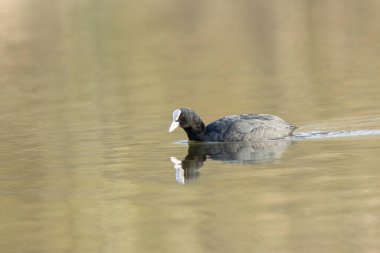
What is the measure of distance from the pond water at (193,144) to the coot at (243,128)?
0.19 meters

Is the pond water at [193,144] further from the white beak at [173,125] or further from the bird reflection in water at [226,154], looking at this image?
the white beak at [173,125]

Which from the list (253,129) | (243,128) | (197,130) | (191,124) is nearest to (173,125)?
(191,124)

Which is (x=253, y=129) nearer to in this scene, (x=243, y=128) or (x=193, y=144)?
(x=243, y=128)

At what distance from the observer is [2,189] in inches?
632

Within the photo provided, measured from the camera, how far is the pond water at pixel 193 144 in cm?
1250

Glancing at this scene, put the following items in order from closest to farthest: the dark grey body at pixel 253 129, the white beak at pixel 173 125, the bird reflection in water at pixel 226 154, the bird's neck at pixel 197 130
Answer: the bird reflection in water at pixel 226 154 < the dark grey body at pixel 253 129 < the white beak at pixel 173 125 < the bird's neck at pixel 197 130

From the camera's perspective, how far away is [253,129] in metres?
18.7

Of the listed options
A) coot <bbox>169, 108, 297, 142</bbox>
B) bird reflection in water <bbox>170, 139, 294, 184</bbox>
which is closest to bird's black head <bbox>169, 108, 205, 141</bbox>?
coot <bbox>169, 108, 297, 142</bbox>

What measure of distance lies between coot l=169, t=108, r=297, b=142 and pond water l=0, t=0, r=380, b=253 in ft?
0.62

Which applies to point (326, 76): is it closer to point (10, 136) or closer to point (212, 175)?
point (10, 136)

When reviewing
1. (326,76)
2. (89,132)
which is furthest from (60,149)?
(326,76)

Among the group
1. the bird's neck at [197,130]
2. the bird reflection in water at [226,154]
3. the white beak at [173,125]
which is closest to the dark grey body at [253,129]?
the bird reflection in water at [226,154]

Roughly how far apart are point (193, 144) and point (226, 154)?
5.34ft

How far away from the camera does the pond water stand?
41.0 feet
